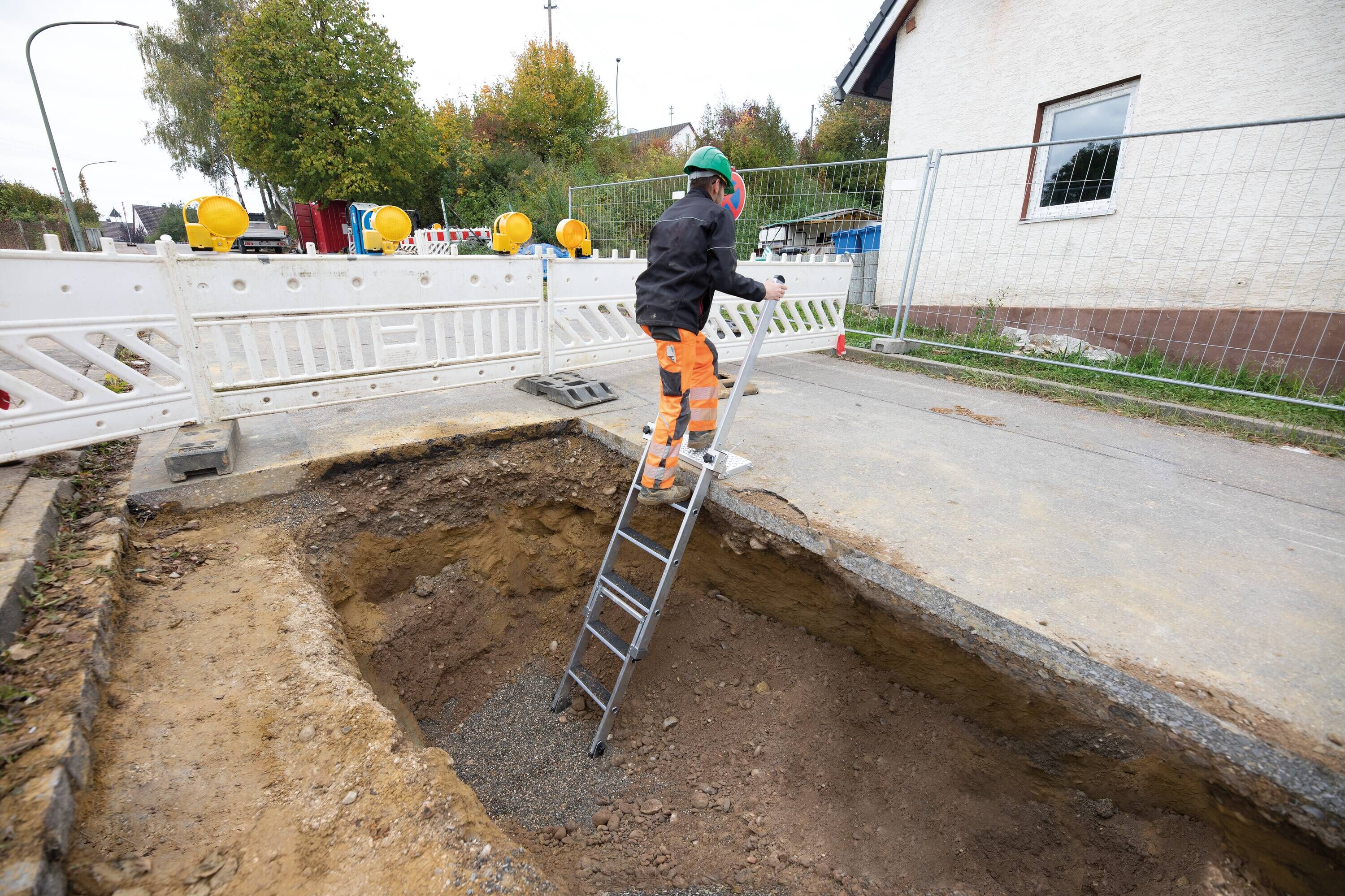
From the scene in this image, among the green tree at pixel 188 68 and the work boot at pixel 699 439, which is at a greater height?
the green tree at pixel 188 68

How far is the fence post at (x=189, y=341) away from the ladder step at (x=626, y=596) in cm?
275

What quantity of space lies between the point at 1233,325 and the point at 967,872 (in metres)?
6.11

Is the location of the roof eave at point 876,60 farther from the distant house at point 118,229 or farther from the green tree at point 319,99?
the distant house at point 118,229

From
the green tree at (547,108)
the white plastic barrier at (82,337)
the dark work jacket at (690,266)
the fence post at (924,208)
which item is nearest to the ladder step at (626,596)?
the dark work jacket at (690,266)

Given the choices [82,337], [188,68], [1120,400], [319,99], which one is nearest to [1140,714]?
[1120,400]

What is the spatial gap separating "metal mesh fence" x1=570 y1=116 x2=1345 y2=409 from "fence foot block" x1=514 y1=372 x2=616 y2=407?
298 cm

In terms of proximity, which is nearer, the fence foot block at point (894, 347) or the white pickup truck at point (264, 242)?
the fence foot block at point (894, 347)

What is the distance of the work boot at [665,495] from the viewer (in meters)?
3.24

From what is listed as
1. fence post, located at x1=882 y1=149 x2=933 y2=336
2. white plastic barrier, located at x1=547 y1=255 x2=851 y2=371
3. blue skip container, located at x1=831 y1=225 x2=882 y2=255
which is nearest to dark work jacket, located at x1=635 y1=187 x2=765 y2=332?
white plastic barrier, located at x1=547 y1=255 x2=851 y2=371

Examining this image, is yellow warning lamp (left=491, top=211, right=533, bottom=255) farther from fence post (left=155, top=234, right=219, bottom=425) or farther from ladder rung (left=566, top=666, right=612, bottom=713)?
ladder rung (left=566, top=666, right=612, bottom=713)

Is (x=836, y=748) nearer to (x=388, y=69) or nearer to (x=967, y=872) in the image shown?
(x=967, y=872)

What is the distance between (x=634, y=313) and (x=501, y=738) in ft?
10.4

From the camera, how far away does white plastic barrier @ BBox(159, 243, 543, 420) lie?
3580 millimetres

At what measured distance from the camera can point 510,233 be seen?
4855 mm
